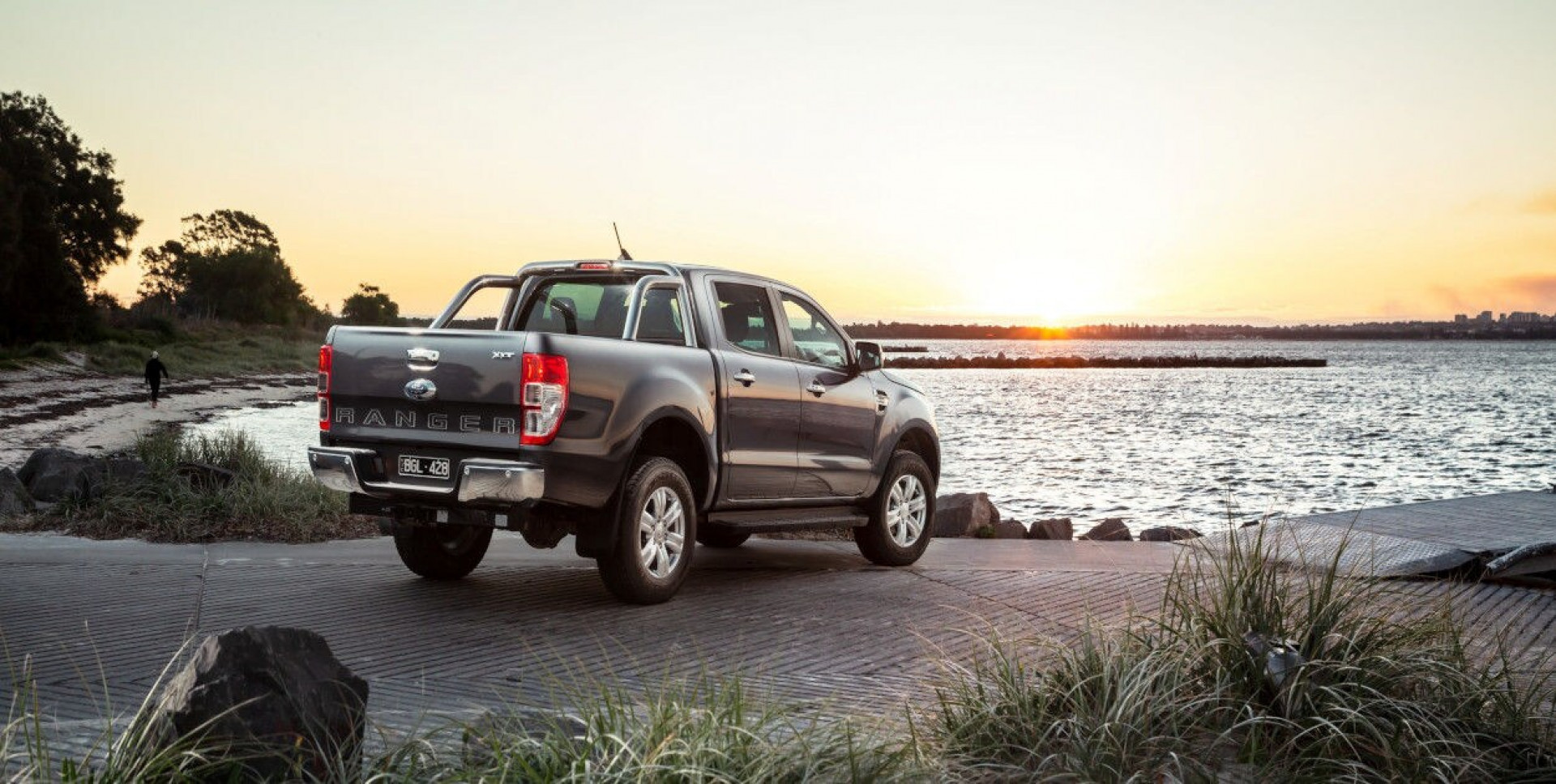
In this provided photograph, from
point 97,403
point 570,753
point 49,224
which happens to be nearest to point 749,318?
point 570,753

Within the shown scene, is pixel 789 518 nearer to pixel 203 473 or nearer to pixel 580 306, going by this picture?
pixel 580 306

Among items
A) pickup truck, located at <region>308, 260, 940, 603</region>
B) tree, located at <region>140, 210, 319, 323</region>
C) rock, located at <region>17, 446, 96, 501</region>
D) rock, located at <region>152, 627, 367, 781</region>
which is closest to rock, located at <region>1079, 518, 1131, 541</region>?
pickup truck, located at <region>308, 260, 940, 603</region>

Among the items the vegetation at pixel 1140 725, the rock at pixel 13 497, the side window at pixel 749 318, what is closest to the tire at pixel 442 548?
the side window at pixel 749 318

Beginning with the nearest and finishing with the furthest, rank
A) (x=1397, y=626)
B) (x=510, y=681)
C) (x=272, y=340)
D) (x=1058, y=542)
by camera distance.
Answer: (x=1397, y=626), (x=510, y=681), (x=1058, y=542), (x=272, y=340)

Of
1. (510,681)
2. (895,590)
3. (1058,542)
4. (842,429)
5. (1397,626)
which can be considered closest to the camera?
(1397,626)

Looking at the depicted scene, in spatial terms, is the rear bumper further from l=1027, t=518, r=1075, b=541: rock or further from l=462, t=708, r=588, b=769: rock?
l=1027, t=518, r=1075, b=541: rock

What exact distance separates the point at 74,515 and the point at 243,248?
140 m

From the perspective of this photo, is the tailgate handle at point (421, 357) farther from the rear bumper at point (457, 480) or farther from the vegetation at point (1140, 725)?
the vegetation at point (1140, 725)

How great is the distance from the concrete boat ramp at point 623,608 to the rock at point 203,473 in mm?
1719

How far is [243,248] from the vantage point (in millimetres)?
143375

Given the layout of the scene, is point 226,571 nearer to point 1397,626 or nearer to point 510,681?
point 510,681

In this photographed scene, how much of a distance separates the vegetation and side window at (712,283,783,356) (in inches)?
180

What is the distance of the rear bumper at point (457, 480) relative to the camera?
806 centimetres

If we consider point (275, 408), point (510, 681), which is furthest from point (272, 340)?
point (510, 681)
